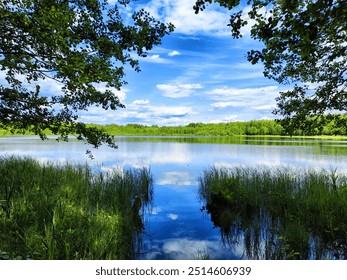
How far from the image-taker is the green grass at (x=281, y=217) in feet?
20.3

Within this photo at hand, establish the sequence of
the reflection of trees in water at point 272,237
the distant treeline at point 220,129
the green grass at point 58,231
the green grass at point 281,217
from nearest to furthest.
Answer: the green grass at point 58,231 → the reflection of trees in water at point 272,237 → the green grass at point 281,217 → the distant treeline at point 220,129

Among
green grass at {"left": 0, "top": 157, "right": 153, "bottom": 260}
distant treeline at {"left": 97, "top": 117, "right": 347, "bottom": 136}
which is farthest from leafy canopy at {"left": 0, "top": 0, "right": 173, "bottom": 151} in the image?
distant treeline at {"left": 97, "top": 117, "right": 347, "bottom": 136}

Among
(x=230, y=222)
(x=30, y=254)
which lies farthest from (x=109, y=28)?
(x=230, y=222)

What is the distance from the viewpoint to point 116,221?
251 inches

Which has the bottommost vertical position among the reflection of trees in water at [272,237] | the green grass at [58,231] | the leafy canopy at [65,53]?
the reflection of trees in water at [272,237]

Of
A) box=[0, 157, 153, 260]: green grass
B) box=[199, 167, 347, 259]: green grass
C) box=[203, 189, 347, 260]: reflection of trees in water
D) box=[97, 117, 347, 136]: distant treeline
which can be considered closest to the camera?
box=[0, 157, 153, 260]: green grass

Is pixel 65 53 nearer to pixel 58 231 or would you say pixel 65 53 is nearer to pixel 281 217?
pixel 58 231

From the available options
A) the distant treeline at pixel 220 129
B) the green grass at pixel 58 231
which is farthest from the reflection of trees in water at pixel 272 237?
the distant treeline at pixel 220 129

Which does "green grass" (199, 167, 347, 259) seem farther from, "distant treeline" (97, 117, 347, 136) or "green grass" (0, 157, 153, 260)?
"distant treeline" (97, 117, 347, 136)

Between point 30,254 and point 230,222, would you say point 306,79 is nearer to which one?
point 230,222

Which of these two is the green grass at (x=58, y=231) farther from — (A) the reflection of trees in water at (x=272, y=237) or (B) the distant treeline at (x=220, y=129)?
(B) the distant treeline at (x=220, y=129)

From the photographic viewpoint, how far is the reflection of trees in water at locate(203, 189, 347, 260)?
5988mm
